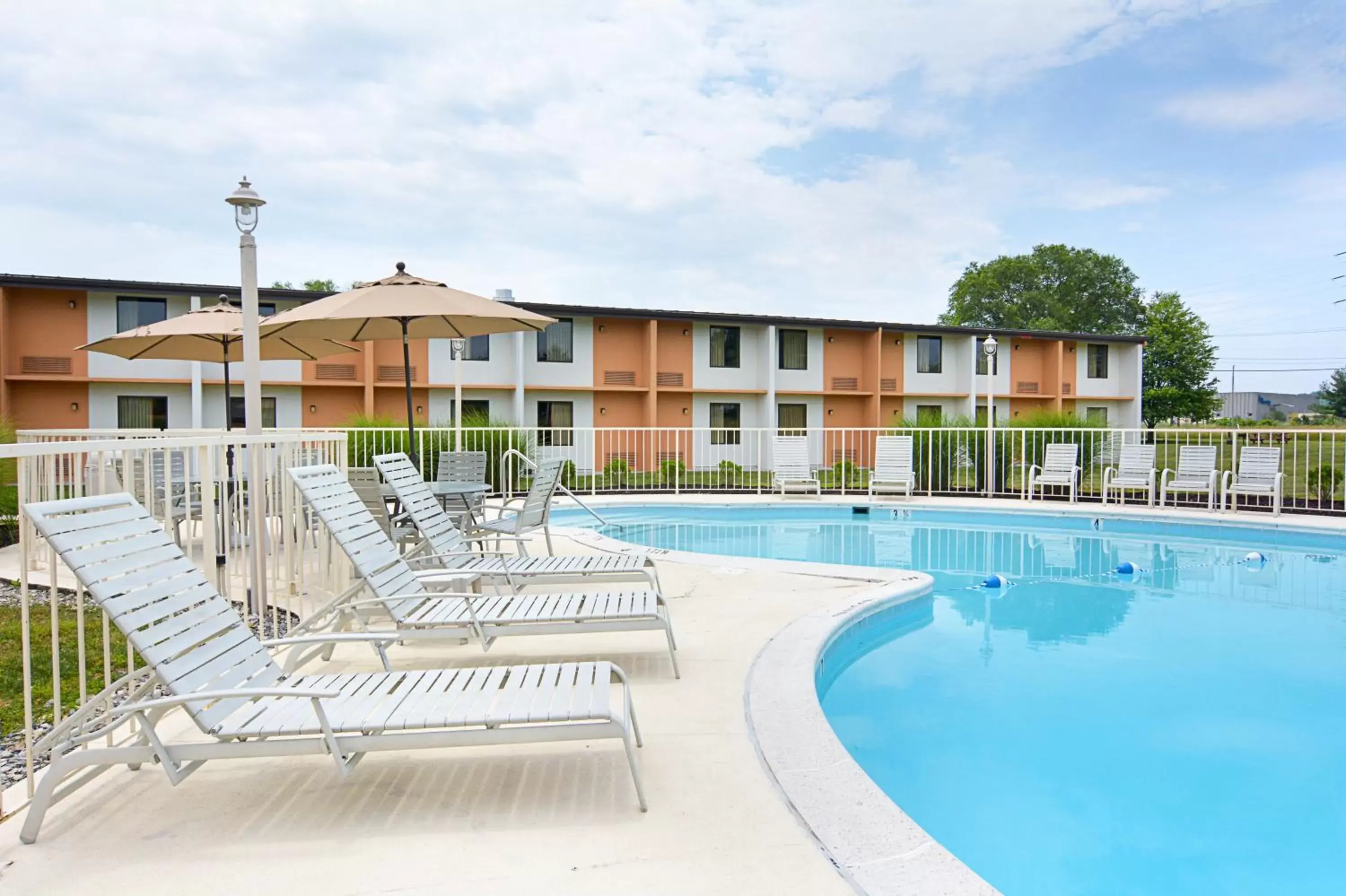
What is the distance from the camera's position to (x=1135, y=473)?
12.7 m

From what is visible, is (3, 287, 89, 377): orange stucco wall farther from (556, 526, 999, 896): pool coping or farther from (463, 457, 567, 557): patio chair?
(556, 526, 999, 896): pool coping

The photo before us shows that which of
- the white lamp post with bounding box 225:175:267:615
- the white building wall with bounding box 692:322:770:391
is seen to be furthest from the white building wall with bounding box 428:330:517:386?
the white lamp post with bounding box 225:175:267:615

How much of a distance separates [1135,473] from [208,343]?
12727mm

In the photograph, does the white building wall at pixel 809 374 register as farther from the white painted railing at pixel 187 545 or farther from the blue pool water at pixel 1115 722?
the white painted railing at pixel 187 545

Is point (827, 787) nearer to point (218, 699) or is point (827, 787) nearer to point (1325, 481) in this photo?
point (218, 699)

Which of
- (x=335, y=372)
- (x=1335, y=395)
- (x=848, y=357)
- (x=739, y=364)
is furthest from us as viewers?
(x=1335, y=395)

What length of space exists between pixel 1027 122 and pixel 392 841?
2094 cm

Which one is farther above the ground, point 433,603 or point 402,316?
point 402,316

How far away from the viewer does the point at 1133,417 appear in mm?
31375

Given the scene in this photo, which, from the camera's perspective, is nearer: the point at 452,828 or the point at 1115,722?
the point at 452,828

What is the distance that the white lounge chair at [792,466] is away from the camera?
14.0 m

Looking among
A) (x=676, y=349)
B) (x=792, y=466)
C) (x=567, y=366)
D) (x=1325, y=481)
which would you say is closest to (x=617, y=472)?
(x=792, y=466)

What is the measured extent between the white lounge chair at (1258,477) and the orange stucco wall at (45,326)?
77.1 ft

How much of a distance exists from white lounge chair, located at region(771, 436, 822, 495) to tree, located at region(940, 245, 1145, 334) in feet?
138
